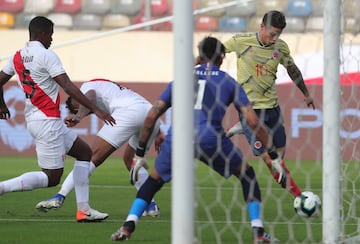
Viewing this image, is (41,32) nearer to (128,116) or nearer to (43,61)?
(43,61)

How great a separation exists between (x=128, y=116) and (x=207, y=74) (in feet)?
7.13

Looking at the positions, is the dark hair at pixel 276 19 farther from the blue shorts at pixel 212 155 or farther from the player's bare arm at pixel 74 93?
the blue shorts at pixel 212 155

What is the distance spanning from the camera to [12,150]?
1672cm

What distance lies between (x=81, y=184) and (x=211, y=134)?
1906mm

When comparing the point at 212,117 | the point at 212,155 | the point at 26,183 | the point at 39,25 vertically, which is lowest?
the point at 26,183

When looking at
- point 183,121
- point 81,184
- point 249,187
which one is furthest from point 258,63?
point 183,121

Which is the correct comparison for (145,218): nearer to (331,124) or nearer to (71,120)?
(71,120)

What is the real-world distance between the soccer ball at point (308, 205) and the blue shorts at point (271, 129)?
1.72m

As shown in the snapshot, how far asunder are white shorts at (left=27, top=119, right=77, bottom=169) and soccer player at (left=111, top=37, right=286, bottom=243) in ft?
4.52

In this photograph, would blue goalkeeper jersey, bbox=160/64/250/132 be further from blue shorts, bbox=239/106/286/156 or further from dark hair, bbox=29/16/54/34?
blue shorts, bbox=239/106/286/156

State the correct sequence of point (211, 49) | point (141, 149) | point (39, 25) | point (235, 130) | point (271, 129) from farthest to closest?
1. point (235, 130)
2. point (271, 129)
3. point (39, 25)
4. point (141, 149)
5. point (211, 49)

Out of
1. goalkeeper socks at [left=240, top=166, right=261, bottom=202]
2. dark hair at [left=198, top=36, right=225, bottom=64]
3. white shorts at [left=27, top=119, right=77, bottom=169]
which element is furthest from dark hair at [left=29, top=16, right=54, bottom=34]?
goalkeeper socks at [left=240, top=166, right=261, bottom=202]

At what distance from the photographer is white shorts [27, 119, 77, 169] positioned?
25.7ft

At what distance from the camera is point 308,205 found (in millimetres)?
7324
